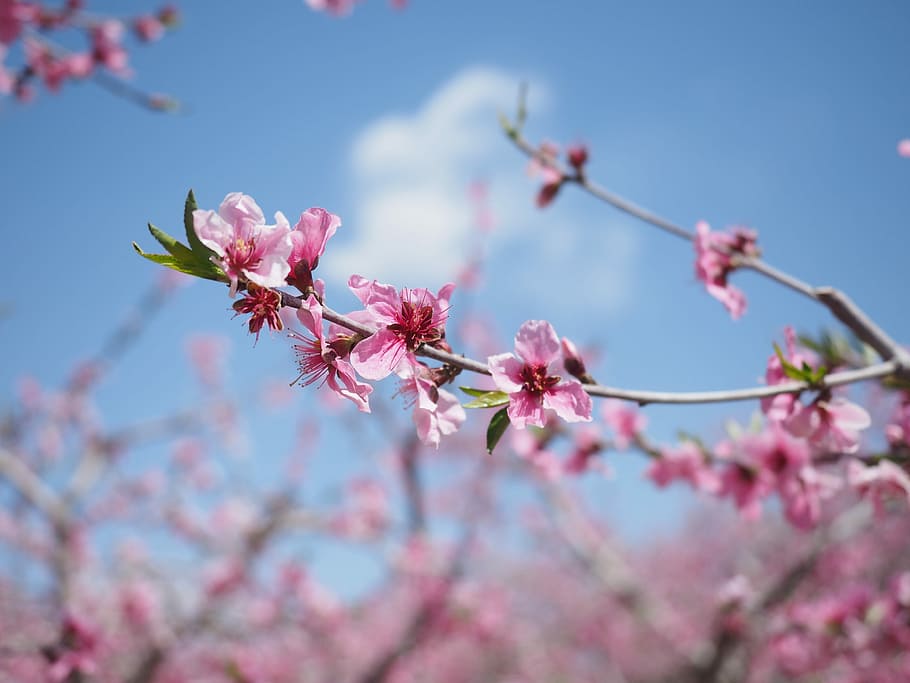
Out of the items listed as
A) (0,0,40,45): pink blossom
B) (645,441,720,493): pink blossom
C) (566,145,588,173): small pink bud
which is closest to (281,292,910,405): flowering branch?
(645,441,720,493): pink blossom

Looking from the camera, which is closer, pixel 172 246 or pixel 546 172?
pixel 172 246

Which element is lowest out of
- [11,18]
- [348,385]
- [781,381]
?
[781,381]

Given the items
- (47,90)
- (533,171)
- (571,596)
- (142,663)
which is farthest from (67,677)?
(571,596)

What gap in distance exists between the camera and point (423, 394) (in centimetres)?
125

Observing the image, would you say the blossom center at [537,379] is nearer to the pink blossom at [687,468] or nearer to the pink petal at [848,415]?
the pink petal at [848,415]

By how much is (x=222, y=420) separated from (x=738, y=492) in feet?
29.1

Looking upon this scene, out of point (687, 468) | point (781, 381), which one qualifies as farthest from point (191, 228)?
point (687, 468)

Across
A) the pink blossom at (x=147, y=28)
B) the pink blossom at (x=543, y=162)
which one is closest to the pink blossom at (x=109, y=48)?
the pink blossom at (x=147, y=28)

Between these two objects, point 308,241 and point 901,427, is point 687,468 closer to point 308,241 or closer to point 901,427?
point 901,427

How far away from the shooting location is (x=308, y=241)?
4.10ft

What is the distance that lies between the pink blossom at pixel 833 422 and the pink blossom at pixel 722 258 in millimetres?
528

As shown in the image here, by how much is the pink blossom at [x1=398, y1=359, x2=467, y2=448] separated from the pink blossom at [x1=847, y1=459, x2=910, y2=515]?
148 centimetres

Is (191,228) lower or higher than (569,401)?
higher

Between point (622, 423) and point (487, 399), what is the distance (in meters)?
1.66
